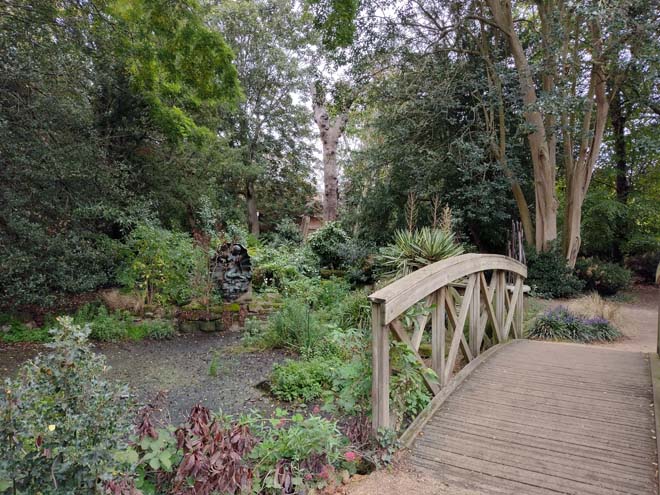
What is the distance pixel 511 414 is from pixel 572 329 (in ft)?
14.6

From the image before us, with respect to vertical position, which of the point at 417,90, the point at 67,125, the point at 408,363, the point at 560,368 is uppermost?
the point at 417,90

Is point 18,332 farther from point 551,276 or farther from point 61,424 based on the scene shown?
point 551,276

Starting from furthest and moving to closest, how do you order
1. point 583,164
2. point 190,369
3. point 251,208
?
point 251,208 → point 583,164 → point 190,369

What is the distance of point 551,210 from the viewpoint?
9742 millimetres

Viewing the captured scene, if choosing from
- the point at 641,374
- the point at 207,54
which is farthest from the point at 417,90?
the point at 641,374

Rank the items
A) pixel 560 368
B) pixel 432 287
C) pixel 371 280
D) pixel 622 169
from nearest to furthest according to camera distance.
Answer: pixel 432 287, pixel 560 368, pixel 371 280, pixel 622 169

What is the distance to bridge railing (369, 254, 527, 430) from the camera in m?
2.22

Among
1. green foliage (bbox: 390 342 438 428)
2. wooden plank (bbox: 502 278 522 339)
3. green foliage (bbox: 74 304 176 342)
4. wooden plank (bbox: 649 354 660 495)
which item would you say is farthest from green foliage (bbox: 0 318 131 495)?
green foliage (bbox: 74 304 176 342)

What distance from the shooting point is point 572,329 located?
6.27m

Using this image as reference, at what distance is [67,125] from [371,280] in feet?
21.2

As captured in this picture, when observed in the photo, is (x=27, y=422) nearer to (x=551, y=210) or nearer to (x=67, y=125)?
(x=67, y=125)

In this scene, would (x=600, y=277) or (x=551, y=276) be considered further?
(x=600, y=277)

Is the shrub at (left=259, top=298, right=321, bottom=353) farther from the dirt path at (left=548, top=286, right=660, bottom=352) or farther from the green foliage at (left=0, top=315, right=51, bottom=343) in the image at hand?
the dirt path at (left=548, top=286, right=660, bottom=352)

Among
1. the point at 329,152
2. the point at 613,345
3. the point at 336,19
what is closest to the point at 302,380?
the point at 613,345
